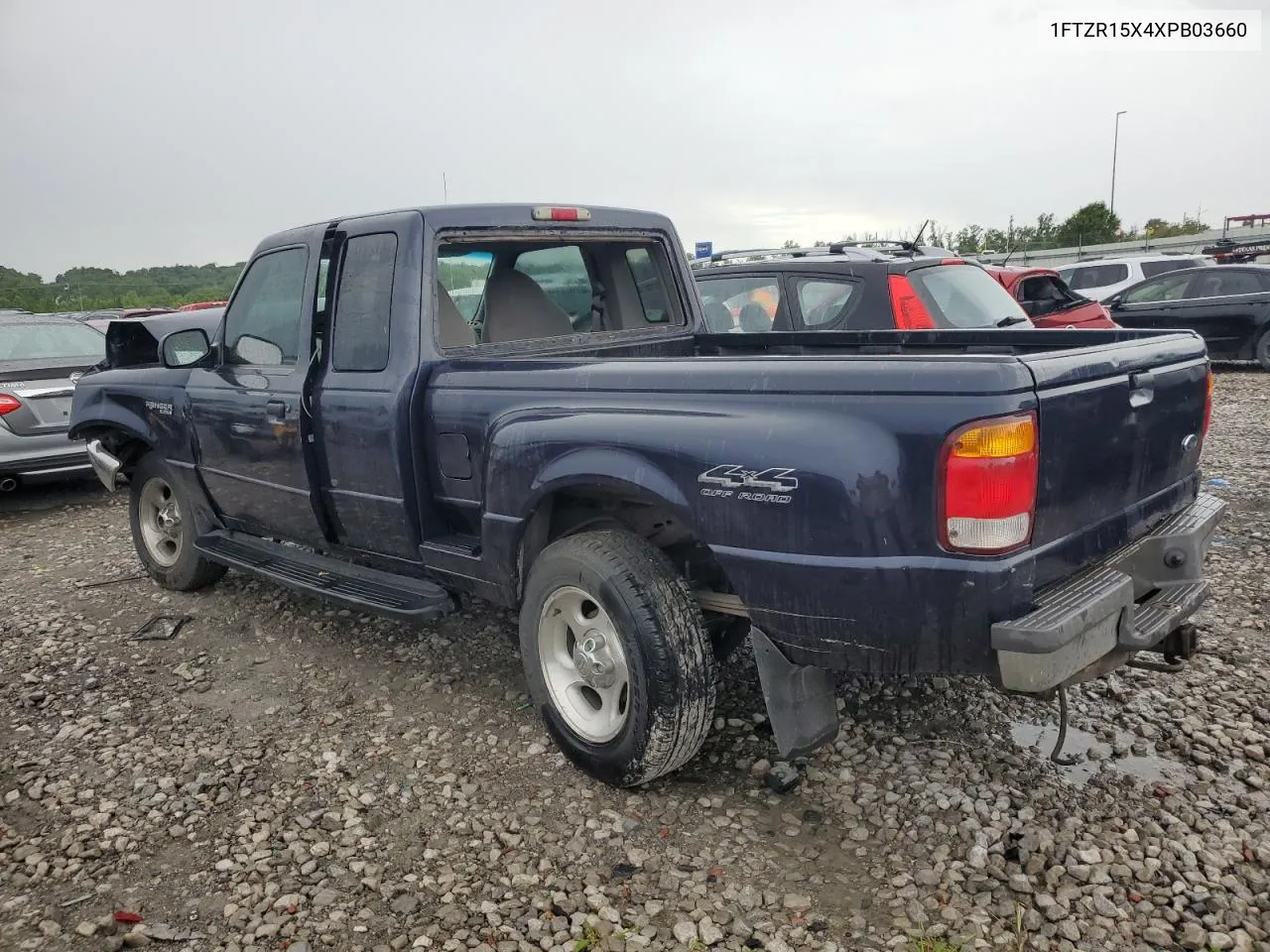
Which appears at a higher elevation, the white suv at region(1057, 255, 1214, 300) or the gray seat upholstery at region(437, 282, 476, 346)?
the gray seat upholstery at region(437, 282, 476, 346)

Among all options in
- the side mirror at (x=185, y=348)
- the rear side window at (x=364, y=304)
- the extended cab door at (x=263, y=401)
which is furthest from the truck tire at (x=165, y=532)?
the rear side window at (x=364, y=304)

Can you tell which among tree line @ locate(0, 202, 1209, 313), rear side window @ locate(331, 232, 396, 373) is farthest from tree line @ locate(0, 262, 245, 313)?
rear side window @ locate(331, 232, 396, 373)

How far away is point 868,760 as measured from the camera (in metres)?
3.29

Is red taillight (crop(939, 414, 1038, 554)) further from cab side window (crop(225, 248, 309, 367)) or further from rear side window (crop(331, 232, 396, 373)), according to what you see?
cab side window (crop(225, 248, 309, 367))

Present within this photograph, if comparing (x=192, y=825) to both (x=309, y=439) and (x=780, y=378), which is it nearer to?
(x=309, y=439)

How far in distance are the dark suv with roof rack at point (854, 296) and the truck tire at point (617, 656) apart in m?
3.36

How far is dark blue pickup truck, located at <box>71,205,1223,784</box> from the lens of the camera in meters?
2.37

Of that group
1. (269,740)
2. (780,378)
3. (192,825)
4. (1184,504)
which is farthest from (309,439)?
(1184,504)

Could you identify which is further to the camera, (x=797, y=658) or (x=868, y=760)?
(x=868, y=760)

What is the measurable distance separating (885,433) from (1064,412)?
50 cm

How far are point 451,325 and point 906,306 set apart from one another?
3436 mm

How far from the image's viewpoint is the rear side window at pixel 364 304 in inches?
148

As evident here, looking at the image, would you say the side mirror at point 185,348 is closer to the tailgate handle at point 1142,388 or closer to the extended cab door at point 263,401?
the extended cab door at point 263,401

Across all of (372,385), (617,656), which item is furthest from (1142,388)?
(372,385)
